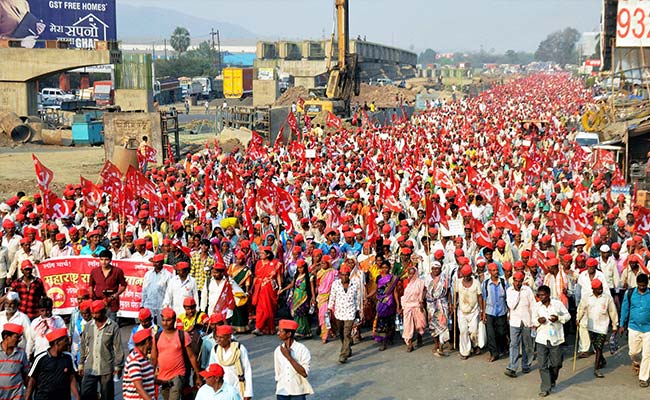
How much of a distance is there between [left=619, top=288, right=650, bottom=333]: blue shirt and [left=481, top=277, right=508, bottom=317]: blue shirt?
1.26m

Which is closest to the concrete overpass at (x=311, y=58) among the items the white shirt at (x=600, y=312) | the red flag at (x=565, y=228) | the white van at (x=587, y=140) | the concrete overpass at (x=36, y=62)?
the concrete overpass at (x=36, y=62)

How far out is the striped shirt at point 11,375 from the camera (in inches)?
250

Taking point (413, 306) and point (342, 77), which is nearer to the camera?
point (413, 306)

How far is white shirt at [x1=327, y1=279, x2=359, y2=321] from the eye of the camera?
9.35m

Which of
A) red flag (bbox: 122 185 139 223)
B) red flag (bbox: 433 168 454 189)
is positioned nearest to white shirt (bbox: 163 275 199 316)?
red flag (bbox: 122 185 139 223)

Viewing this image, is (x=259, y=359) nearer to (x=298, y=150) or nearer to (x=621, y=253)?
(x=621, y=253)

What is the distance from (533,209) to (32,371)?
33.5 ft

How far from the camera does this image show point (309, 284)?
400 inches

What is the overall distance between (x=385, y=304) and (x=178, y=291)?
2439mm

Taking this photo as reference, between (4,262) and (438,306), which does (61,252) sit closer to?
(4,262)

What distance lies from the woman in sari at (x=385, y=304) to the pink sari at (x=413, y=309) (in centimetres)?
22

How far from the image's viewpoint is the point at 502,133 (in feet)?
100

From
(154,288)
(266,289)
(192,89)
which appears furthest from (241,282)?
(192,89)

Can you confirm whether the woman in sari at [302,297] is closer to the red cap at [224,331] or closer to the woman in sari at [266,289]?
the woman in sari at [266,289]
